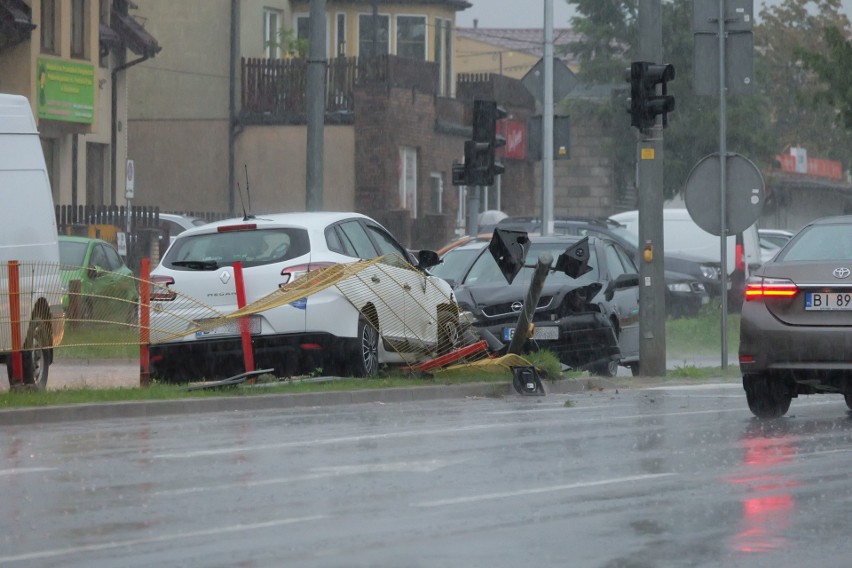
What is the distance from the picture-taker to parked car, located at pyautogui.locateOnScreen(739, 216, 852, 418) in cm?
1334

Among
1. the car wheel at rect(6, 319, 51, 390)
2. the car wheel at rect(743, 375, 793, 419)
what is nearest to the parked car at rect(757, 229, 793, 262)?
the car wheel at rect(743, 375, 793, 419)

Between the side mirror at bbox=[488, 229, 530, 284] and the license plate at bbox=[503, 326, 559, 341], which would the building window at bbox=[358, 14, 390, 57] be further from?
the side mirror at bbox=[488, 229, 530, 284]

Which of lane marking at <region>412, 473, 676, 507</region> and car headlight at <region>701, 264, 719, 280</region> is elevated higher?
car headlight at <region>701, 264, 719, 280</region>

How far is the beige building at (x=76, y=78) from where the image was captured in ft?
120

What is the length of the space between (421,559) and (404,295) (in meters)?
9.85

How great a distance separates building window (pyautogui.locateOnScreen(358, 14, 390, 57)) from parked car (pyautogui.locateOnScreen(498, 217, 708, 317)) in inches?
701

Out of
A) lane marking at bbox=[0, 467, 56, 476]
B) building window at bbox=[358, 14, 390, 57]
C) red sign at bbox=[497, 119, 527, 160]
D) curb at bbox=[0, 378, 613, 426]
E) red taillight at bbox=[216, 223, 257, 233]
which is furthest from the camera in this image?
red sign at bbox=[497, 119, 527, 160]

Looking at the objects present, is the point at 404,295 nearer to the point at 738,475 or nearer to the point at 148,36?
the point at 738,475

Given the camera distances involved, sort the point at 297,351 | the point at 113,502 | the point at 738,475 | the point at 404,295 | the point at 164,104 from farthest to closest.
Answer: the point at 164,104, the point at 404,295, the point at 297,351, the point at 738,475, the point at 113,502

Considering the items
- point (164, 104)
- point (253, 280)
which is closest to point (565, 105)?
point (164, 104)

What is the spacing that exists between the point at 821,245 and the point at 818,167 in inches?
2805

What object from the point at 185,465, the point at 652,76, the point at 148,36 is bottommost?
the point at 185,465

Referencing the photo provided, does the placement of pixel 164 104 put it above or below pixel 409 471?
above

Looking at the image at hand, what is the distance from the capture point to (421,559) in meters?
7.39
